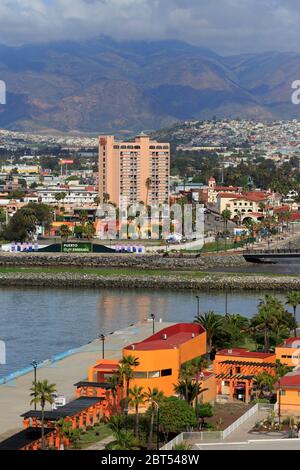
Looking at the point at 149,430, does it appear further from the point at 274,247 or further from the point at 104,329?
the point at 274,247

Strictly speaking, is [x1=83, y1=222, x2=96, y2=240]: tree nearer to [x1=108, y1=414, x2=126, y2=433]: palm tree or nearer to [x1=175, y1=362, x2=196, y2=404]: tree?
[x1=175, y1=362, x2=196, y2=404]: tree

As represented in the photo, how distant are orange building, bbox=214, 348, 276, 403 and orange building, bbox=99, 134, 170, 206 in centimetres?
3931

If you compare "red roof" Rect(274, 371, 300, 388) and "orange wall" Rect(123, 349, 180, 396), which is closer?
"red roof" Rect(274, 371, 300, 388)

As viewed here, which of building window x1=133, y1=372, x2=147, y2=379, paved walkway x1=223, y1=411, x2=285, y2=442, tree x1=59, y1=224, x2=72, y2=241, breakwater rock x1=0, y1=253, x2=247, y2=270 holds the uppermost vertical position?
tree x1=59, y1=224, x2=72, y2=241

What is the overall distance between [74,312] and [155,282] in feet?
24.1

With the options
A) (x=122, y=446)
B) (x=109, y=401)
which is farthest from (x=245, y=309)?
(x=122, y=446)

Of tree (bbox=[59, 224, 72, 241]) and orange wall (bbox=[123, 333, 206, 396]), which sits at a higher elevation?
tree (bbox=[59, 224, 72, 241])

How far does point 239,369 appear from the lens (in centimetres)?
1888

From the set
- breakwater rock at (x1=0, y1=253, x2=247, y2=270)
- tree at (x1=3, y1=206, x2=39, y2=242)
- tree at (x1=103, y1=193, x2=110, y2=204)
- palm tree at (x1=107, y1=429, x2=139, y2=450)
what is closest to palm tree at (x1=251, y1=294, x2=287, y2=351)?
palm tree at (x1=107, y1=429, x2=139, y2=450)

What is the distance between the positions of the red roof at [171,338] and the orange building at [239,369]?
552 mm

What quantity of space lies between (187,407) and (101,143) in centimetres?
4565

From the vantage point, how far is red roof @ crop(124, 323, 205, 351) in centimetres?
1756

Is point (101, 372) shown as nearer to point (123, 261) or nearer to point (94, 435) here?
point (94, 435)

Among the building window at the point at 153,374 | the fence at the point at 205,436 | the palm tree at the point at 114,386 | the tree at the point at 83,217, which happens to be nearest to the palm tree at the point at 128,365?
the palm tree at the point at 114,386
